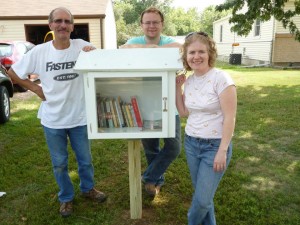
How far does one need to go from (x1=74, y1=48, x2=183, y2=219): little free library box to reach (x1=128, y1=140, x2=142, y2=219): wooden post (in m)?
0.29

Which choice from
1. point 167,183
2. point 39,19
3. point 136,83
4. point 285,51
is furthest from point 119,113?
point 285,51

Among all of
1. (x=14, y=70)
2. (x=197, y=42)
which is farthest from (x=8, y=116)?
(x=197, y=42)

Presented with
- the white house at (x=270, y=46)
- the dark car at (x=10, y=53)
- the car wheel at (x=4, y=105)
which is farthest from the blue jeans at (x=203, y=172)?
the white house at (x=270, y=46)

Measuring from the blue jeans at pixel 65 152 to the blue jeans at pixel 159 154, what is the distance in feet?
1.96

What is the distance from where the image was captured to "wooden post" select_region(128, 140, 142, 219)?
2.65 m

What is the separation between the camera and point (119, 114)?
2.43m

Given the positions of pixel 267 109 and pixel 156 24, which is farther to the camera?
pixel 267 109

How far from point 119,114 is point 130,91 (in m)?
0.21

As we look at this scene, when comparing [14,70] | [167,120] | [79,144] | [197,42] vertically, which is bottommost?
[79,144]

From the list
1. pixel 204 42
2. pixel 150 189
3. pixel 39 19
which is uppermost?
pixel 39 19

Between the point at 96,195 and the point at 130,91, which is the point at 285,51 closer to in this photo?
the point at 96,195

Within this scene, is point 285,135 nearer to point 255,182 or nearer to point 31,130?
point 255,182

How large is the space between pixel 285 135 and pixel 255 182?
1.90m

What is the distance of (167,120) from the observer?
2.27 m
